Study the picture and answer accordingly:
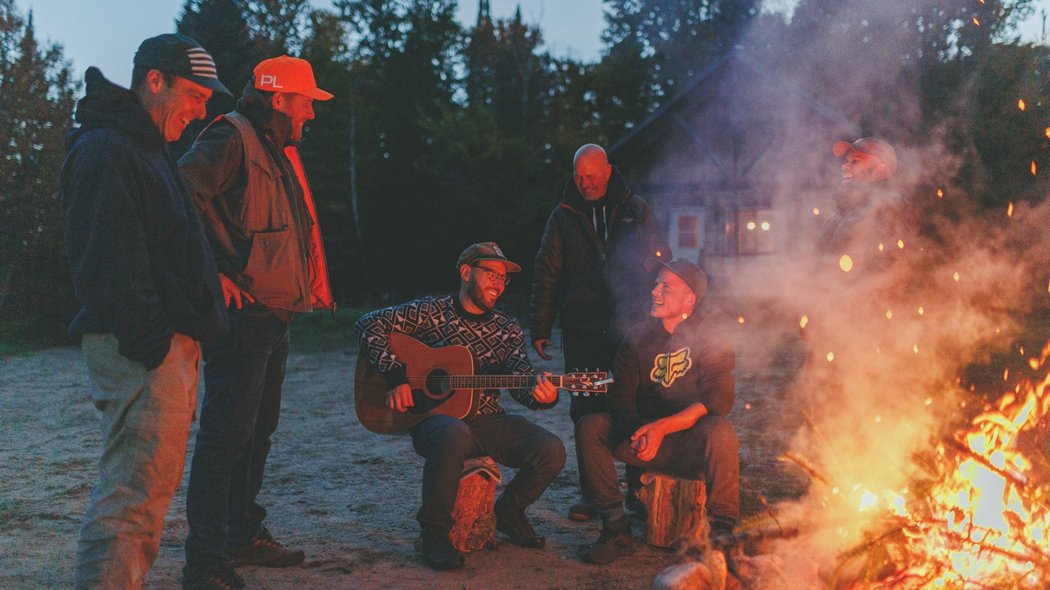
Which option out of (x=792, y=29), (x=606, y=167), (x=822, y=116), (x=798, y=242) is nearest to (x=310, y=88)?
(x=606, y=167)

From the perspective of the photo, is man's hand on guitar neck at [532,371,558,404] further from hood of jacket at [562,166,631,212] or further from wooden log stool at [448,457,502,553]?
hood of jacket at [562,166,631,212]

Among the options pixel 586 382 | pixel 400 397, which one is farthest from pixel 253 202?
pixel 586 382

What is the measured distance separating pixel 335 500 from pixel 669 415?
86.8 inches

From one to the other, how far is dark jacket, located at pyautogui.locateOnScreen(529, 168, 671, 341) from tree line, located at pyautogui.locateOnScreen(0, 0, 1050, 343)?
448 cm

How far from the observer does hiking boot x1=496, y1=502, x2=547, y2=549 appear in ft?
15.2

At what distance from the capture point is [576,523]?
16.6ft

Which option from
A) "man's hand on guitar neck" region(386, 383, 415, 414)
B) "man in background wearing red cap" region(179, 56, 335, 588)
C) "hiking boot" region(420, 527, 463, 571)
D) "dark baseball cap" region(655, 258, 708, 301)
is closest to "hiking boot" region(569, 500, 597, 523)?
"hiking boot" region(420, 527, 463, 571)

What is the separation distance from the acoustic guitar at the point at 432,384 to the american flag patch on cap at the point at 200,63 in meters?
1.93

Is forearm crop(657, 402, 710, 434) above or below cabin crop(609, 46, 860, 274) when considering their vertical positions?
below

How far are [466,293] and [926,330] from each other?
3.50 meters

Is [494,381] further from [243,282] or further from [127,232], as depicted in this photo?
[127,232]

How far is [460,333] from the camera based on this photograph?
4.83 m

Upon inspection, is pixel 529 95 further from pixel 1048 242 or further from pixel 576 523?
pixel 576 523

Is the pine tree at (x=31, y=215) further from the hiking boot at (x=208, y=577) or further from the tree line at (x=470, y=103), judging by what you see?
the hiking boot at (x=208, y=577)
